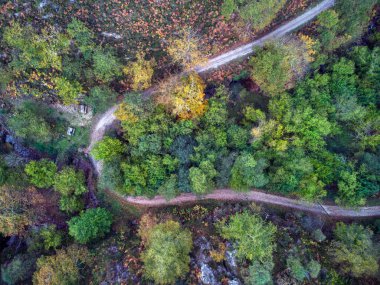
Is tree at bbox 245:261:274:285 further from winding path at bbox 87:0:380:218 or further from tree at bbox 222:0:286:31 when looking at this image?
tree at bbox 222:0:286:31

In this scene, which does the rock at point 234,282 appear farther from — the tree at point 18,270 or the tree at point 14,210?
the tree at point 14,210

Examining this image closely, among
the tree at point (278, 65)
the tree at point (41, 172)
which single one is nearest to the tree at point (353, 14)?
the tree at point (278, 65)

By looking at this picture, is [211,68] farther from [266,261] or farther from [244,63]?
[266,261]

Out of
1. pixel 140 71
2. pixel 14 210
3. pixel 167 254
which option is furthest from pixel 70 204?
pixel 140 71

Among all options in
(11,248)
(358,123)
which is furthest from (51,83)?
(358,123)

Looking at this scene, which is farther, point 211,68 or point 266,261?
point 211,68

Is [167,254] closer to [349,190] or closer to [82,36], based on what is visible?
[349,190]
